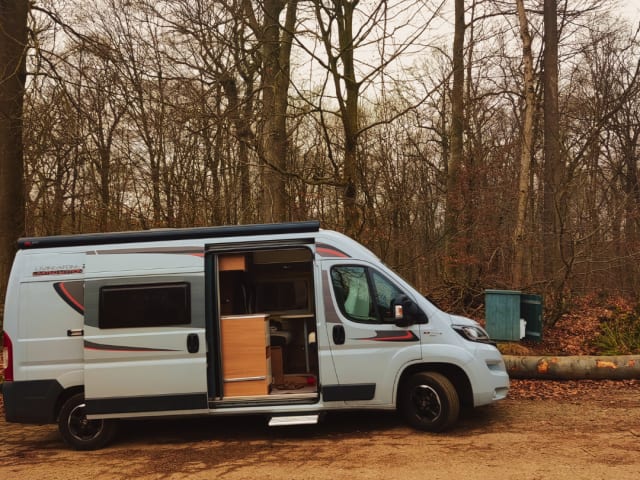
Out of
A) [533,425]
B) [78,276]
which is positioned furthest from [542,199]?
[78,276]

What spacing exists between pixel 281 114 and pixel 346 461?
26.8 ft

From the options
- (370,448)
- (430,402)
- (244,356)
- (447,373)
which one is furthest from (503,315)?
(244,356)

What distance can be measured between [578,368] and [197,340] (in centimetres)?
612

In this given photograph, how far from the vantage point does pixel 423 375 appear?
20.8 feet

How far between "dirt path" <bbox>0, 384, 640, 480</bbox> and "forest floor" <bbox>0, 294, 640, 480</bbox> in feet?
0.04

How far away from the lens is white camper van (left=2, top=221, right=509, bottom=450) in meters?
6.23

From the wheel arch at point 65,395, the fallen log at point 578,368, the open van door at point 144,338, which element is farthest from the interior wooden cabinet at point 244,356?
the fallen log at point 578,368

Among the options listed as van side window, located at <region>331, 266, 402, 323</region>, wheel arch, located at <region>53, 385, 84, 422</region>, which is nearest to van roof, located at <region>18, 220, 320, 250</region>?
van side window, located at <region>331, 266, 402, 323</region>

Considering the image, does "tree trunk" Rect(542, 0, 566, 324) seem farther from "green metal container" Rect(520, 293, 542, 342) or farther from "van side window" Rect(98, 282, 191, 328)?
"van side window" Rect(98, 282, 191, 328)

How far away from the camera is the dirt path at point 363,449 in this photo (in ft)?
17.2

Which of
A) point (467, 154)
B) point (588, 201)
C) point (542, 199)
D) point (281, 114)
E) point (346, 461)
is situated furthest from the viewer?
point (467, 154)

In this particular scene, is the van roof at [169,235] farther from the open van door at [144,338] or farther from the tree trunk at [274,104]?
the tree trunk at [274,104]

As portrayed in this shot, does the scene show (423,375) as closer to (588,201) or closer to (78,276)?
(78,276)

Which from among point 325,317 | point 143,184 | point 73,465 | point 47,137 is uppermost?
point 47,137
